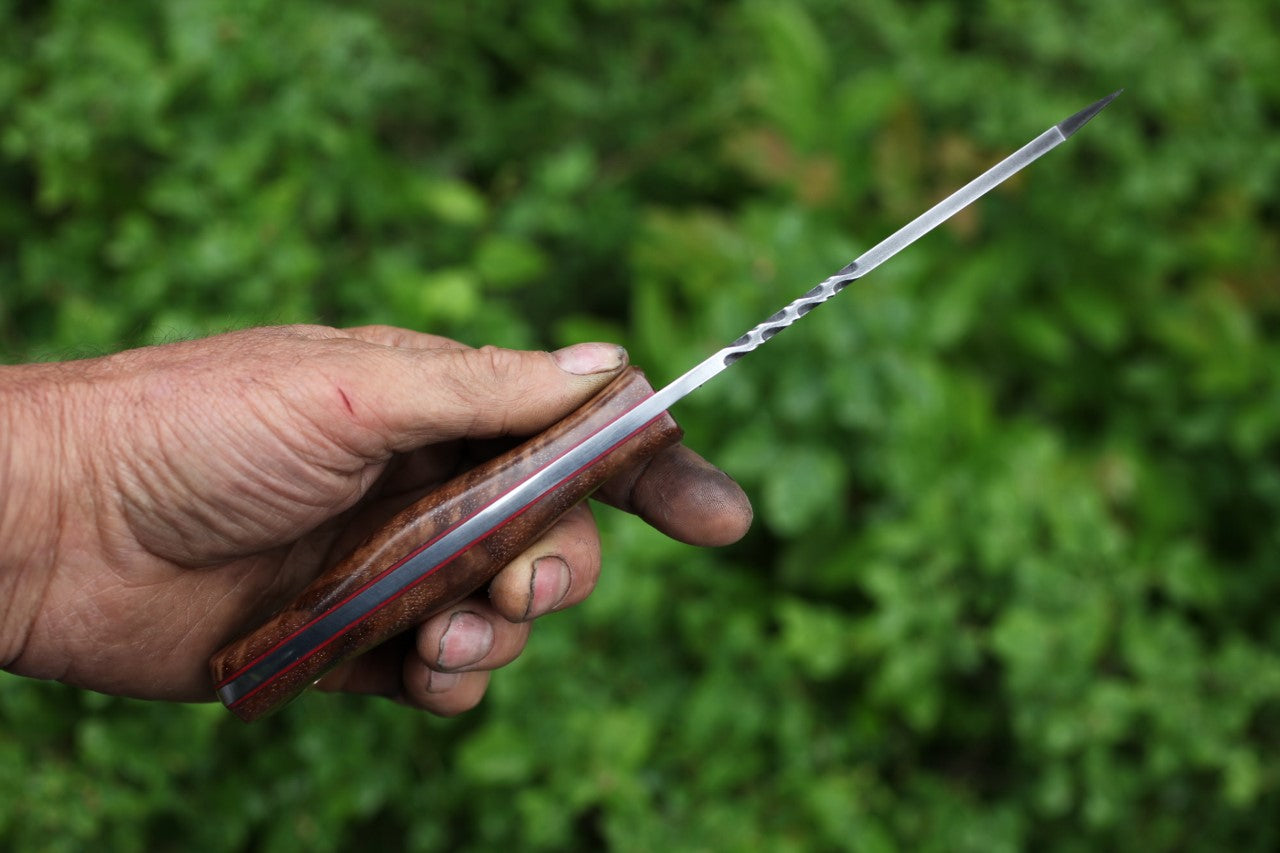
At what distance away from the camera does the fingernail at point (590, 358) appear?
1.82 m

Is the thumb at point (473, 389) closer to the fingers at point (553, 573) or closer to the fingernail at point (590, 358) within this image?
the fingernail at point (590, 358)

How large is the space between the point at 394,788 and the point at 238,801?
41 centimetres

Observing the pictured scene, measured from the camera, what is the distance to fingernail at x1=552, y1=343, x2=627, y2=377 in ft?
5.96

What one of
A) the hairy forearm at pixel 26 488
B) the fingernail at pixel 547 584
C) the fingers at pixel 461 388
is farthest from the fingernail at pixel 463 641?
the hairy forearm at pixel 26 488

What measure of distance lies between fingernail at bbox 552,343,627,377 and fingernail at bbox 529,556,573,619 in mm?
349

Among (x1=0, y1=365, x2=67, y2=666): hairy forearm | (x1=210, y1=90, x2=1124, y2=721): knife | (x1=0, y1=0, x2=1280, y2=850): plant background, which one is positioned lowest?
(x1=0, y1=0, x2=1280, y2=850): plant background

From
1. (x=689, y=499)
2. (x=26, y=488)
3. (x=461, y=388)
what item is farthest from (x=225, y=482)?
(x=689, y=499)

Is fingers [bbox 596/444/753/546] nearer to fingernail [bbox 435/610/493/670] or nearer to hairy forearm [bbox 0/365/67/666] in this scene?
fingernail [bbox 435/610/493/670]

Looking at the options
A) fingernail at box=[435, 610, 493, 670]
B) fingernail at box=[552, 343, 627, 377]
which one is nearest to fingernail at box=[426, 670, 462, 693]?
fingernail at box=[435, 610, 493, 670]

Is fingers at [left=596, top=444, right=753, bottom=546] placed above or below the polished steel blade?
below

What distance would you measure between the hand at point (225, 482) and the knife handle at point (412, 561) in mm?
160

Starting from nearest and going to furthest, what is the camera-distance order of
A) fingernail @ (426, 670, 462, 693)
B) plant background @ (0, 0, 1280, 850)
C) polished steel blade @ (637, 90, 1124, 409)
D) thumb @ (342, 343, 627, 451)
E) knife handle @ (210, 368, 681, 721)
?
1. polished steel blade @ (637, 90, 1124, 409)
2. knife handle @ (210, 368, 681, 721)
3. thumb @ (342, 343, 627, 451)
4. fingernail @ (426, 670, 462, 693)
5. plant background @ (0, 0, 1280, 850)

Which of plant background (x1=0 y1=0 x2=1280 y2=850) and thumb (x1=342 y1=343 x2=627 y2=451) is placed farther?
plant background (x1=0 y1=0 x2=1280 y2=850)

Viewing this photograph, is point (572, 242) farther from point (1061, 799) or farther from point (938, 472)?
point (1061, 799)
